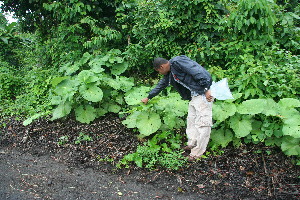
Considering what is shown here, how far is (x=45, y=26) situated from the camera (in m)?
8.45

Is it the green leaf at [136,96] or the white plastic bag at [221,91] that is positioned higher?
the white plastic bag at [221,91]

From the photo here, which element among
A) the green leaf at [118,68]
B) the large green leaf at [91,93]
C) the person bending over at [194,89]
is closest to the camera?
the person bending over at [194,89]

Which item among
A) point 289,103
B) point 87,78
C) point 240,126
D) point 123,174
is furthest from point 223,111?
point 87,78

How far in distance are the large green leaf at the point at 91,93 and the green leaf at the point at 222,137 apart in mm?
2080

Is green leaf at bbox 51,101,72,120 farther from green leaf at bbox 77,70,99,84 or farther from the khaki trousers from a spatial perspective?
the khaki trousers

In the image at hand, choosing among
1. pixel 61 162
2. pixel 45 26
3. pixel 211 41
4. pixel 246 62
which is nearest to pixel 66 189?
pixel 61 162

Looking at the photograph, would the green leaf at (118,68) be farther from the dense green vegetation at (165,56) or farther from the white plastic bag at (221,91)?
the white plastic bag at (221,91)

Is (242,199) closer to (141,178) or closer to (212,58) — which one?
(141,178)

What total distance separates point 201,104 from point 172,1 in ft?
9.59

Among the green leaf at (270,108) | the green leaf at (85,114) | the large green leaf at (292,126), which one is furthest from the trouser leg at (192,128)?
the green leaf at (85,114)

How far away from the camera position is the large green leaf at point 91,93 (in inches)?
→ 197

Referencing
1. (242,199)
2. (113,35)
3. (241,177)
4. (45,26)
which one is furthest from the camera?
(45,26)

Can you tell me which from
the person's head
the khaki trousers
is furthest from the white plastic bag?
the person's head

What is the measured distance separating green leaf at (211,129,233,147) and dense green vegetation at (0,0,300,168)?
15 mm
